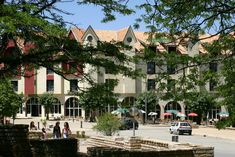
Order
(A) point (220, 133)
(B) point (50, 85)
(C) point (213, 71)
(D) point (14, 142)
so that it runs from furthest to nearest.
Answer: (B) point (50, 85) < (A) point (220, 133) < (D) point (14, 142) < (C) point (213, 71)

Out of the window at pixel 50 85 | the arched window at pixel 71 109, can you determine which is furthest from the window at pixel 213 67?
the window at pixel 50 85

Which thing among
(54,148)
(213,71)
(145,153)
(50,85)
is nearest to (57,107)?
(50,85)

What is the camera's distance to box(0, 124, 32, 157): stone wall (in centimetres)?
1512

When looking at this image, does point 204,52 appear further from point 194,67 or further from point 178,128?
point 178,128

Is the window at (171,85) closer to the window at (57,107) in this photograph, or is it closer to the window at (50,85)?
the window at (57,107)

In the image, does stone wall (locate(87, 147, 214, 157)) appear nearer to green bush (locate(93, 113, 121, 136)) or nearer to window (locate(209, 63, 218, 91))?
window (locate(209, 63, 218, 91))

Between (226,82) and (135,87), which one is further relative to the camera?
(135,87)

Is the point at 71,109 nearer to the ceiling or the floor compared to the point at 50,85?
nearer to the floor

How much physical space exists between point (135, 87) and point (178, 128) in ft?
99.8

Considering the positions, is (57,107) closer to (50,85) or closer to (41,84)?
(50,85)

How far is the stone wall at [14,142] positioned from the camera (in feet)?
49.6

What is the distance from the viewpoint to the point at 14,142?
15281mm

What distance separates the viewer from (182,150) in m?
13.5

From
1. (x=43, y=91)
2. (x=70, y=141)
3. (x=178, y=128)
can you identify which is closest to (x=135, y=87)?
(x=43, y=91)
